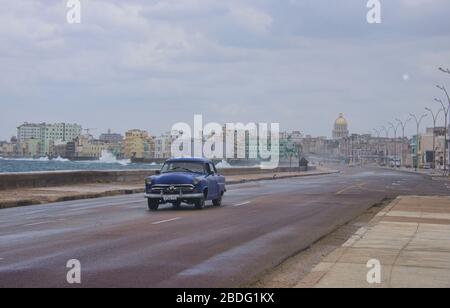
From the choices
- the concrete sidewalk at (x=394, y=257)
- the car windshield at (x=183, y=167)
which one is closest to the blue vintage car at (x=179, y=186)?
the car windshield at (x=183, y=167)

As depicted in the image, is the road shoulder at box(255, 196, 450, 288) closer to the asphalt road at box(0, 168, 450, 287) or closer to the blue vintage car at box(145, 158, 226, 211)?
the asphalt road at box(0, 168, 450, 287)

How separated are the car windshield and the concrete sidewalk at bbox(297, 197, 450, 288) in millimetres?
7404

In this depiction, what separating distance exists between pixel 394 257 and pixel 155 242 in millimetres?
5126

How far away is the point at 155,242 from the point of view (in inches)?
631

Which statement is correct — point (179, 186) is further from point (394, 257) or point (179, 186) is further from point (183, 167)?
point (394, 257)

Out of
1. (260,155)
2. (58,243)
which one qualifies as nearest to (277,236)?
(58,243)

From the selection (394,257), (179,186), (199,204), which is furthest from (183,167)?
(394,257)

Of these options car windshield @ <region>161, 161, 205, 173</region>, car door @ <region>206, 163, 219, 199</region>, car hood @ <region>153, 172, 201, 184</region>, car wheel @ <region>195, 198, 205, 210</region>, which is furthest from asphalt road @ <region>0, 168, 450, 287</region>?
car windshield @ <region>161, 161, 205, 173</region>

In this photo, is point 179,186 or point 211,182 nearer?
point 179,186

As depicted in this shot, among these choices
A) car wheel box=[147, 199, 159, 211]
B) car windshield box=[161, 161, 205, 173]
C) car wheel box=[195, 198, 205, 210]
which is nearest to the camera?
car wheel box=[147, 199, 159, 211]

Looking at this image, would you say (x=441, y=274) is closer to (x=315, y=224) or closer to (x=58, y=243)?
(x=58, y=243)

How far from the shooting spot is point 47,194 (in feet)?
117

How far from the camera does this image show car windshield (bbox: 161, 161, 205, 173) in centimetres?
2720
